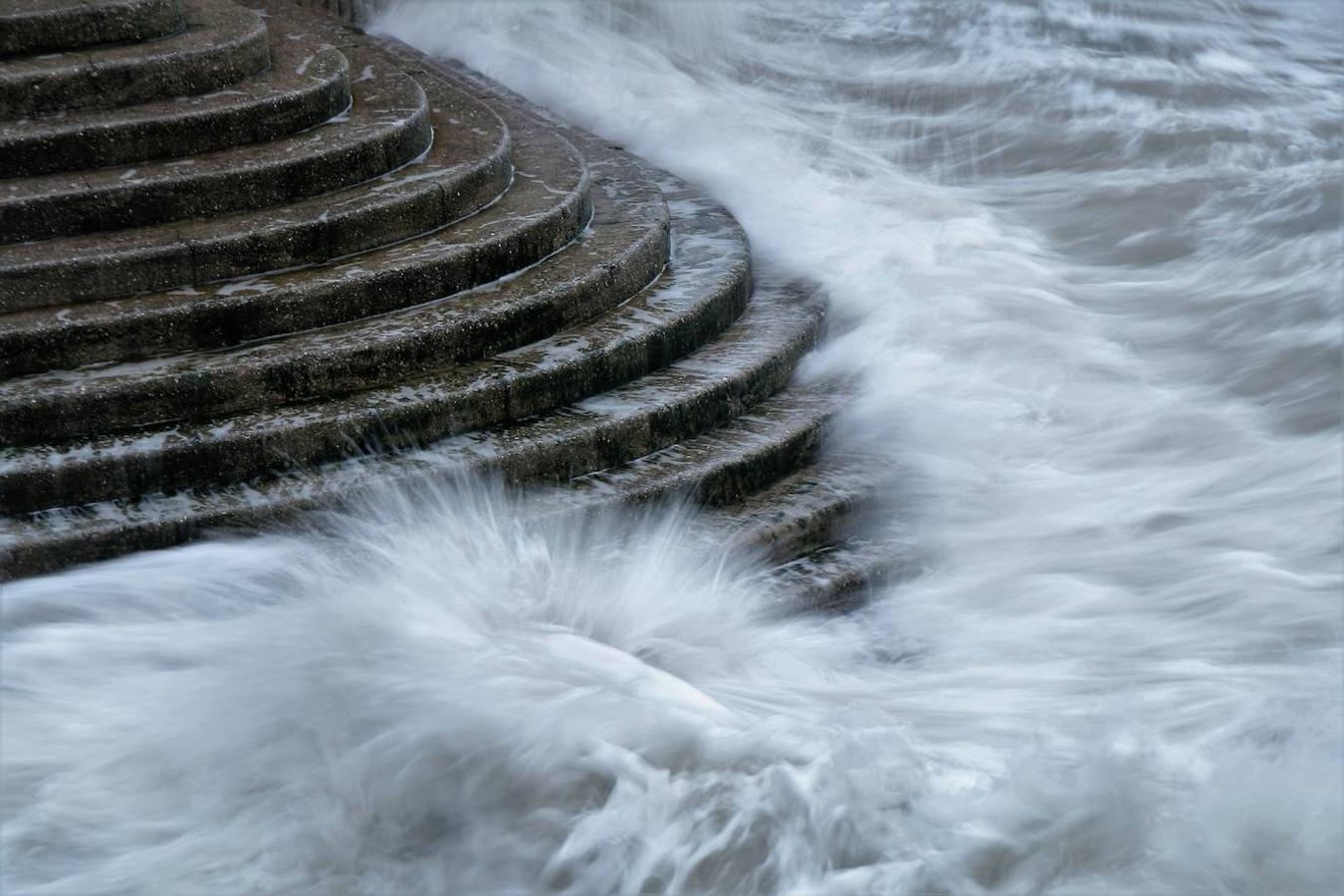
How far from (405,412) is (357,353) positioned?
230 millimetres

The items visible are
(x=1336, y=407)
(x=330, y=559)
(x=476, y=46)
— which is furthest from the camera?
(x=476, y=46)

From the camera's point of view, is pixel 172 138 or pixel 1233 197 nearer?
pixel 172 138

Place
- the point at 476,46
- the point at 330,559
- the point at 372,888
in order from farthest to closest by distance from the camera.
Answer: the point at 476,46 → the point at 330,559 → the point at 372,888

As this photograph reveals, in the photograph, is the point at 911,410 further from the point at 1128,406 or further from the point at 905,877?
the point at 905,877

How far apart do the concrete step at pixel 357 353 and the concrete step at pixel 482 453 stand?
144 millimetres

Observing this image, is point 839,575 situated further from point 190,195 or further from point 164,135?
point 164,135

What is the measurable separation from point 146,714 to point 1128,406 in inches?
133

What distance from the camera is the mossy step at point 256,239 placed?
158 inches

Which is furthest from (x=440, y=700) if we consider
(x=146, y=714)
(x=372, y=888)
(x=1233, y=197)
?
(x=1233, y=197)

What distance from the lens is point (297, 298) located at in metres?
4.07

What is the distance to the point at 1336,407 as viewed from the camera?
5.10 m

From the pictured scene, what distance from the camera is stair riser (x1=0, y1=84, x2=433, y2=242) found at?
4.16 meters

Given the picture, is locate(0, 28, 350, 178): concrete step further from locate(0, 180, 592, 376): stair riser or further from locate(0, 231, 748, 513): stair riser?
locate(0, 231, 748, 513): stair riser

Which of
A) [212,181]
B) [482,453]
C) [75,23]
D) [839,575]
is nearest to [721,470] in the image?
[839,575]
